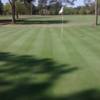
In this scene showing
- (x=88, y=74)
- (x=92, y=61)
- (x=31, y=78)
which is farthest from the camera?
(x=92, y=61)

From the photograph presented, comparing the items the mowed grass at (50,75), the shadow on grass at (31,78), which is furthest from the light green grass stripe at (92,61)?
the shadow on grass at (31,78)

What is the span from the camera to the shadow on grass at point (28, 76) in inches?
256

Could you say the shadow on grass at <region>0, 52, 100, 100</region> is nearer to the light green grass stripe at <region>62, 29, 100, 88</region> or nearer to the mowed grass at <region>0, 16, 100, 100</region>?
the mowed grass at <region>0, 16, 100, 100</region>

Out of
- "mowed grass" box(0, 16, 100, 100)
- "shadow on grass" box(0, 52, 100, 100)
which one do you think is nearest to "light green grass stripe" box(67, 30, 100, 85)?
"mowed grass" box(0, 16, 100, 100)

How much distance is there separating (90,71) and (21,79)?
2.13 m

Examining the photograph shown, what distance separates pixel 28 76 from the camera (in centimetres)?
794

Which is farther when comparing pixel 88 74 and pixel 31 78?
pixel 88 74

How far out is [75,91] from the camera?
21.9 ft

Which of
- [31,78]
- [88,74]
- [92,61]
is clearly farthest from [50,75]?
[92,61]

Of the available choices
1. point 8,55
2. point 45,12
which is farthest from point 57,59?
point 45,12

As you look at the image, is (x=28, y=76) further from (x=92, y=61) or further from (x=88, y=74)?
(x=92, y=61)

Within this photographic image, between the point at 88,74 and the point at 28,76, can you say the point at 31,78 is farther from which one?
the point at 88,74

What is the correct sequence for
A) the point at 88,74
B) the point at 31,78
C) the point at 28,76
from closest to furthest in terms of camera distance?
the point at 31,78, the point at 28,76, the point at 88,74

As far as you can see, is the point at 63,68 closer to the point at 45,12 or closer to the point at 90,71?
the point at 90,71
